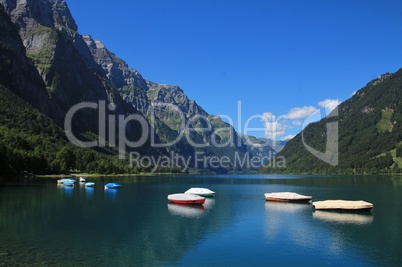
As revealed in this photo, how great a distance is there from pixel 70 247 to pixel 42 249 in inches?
112

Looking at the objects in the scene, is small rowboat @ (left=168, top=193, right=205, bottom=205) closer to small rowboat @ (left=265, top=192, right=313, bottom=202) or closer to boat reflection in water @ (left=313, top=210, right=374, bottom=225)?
small rowboat @ (left=265, top=192, right=313, bottom=202)

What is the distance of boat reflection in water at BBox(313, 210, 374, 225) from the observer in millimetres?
59987

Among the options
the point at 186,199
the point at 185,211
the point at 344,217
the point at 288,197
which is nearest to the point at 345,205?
the point at 344,217

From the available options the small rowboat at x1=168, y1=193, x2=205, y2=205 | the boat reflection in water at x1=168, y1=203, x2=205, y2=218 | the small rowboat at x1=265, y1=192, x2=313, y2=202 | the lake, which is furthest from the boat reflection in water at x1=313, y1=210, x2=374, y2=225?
the small rowboat at x1=168, y1=193, x2=205, y2=205

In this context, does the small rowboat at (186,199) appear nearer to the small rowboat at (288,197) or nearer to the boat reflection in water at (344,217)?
the small rowboat at (288,197)

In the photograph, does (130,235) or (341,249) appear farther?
(130,235)

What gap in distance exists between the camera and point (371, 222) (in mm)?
58594

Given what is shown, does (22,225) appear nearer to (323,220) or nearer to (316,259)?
(316,259)

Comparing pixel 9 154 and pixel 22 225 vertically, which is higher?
pixel 9 154

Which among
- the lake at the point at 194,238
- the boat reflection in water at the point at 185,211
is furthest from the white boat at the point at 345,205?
the boat reflection in water at the point at 185,211

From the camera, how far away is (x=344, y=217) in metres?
64.8

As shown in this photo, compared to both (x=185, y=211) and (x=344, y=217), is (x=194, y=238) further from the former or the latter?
(x=344, y=217)

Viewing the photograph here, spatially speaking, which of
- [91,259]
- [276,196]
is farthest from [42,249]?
[276,196]

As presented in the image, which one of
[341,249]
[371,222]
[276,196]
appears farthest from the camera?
[276,196]
